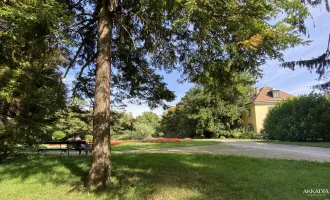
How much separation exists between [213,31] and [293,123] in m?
20.0

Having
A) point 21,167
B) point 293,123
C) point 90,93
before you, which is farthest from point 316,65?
point 293,123

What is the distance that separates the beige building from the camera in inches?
1336

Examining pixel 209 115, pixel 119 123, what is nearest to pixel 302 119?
pixel 209 115

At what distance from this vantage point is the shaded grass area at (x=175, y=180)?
4238mm

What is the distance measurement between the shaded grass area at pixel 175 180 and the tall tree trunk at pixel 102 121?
321mm

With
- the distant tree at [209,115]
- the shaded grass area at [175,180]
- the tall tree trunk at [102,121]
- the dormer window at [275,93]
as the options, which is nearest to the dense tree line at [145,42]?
the tall tree trunk at [102,121]

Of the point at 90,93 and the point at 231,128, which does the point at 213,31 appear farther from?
the point at 231,128

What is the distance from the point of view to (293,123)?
2127cm

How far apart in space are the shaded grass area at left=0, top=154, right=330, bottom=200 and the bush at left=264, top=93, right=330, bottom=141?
567 inches

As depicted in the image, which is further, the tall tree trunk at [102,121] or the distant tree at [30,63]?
the tall tree trunk at [102,121]

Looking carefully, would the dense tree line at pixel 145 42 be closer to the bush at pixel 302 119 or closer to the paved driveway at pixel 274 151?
the paved driveway at pixel 274 151

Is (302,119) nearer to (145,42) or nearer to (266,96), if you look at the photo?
(266,96)

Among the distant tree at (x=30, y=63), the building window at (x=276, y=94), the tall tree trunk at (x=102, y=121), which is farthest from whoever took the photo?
the building window at (x=276, y=94)

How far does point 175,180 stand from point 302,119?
19.7 meters
